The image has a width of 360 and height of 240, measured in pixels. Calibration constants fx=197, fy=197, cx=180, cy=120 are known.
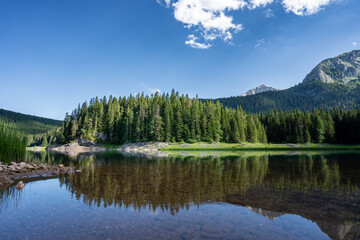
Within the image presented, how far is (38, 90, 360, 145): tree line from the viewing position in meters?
104

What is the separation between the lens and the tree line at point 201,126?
10438 cm

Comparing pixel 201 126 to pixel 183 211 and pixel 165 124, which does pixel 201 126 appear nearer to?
pixel 165 124

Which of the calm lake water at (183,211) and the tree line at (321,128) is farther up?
the tree line at (321,128)

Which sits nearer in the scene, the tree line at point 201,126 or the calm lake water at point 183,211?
the calm lake water at point 183,211

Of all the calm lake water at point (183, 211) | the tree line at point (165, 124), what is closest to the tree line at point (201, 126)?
the tree line at point (165, 124)

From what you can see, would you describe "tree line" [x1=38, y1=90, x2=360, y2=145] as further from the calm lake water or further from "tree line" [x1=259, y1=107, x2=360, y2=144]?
the calm lake water

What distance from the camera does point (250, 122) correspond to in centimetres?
11438

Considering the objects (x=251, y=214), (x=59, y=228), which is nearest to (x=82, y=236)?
(x=59, y=228)

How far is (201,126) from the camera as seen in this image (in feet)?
349

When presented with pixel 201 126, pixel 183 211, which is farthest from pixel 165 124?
pixel 183 211

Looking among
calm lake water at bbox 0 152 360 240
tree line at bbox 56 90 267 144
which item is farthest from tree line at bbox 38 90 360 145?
calm lake water at bbox 0 152 360 240

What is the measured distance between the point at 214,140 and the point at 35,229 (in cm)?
9922

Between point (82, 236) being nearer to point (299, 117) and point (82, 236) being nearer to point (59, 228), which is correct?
point (59, 228)

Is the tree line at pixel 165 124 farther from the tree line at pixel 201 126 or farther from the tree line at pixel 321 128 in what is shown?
the tree line at pixel 321 128
